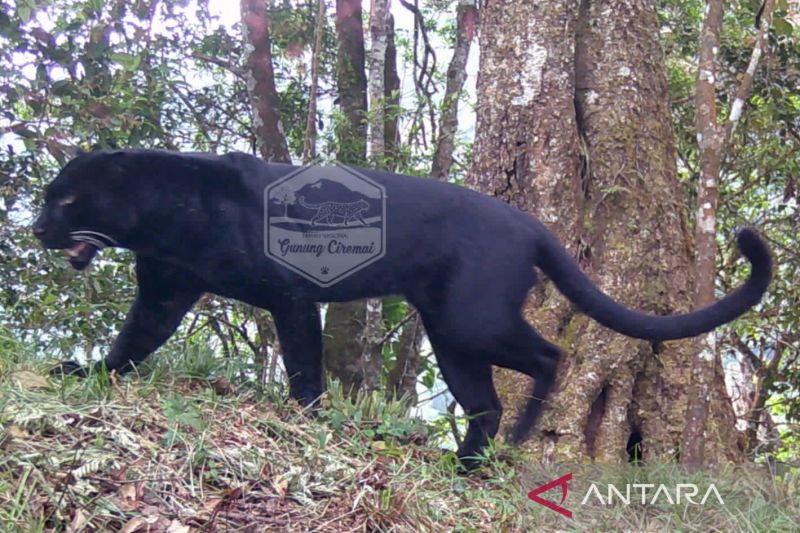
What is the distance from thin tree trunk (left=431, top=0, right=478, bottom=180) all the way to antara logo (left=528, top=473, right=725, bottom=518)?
2.65 meters

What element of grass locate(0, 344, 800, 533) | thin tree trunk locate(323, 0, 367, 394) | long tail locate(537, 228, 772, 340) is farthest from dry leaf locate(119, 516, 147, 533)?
thin tree trunk locate(323, 0, 367, 394)

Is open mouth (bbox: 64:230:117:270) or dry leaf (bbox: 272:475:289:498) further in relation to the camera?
open mouth (bbox: 64:230:117:270)

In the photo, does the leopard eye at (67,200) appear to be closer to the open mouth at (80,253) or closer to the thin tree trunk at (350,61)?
the open mouth at (80,253)

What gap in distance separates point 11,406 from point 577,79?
2757 millimetres

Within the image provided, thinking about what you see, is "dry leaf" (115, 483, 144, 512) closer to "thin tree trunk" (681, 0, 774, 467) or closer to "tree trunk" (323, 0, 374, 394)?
"thin tree trunk" (681, 0, 774, 467)

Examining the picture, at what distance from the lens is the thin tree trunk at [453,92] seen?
569 cm

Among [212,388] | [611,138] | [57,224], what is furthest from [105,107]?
[611,138]

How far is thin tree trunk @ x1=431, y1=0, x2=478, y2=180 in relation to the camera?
18.7 feet

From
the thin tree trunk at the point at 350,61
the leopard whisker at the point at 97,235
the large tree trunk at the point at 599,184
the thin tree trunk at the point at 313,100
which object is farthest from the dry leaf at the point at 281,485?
the thin tree trunk at the point at 350,61

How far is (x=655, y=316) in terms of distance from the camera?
3.54m

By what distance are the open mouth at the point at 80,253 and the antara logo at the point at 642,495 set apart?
1757 mm

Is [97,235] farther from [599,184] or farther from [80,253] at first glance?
[599,184]

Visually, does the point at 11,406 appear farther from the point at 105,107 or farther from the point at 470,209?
the point at 105,107

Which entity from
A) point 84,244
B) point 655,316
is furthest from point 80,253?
point 655,316
